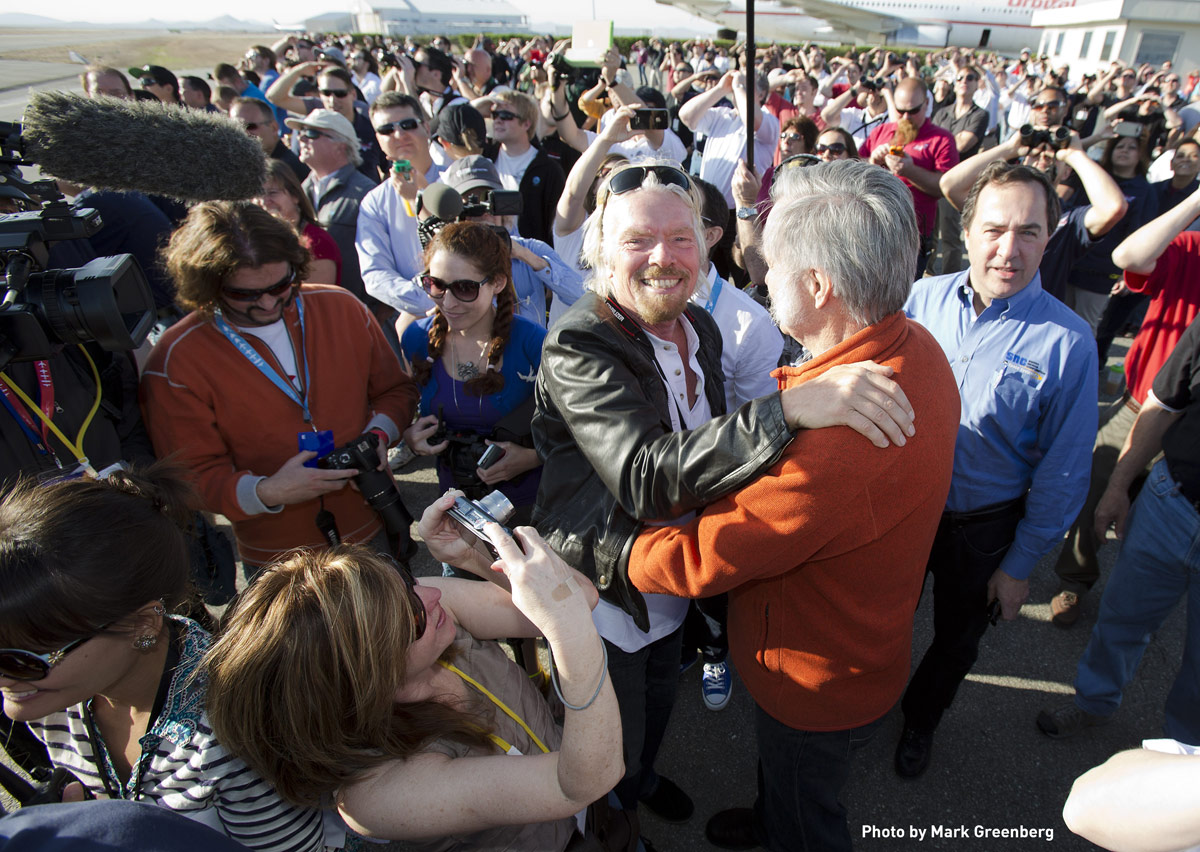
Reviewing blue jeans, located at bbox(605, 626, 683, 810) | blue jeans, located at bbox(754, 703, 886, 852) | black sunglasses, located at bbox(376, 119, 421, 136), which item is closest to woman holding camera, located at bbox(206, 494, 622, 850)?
blue jeans, located at bbox(605, 626, 683, 810)

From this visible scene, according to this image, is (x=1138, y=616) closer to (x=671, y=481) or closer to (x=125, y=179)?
(x=671, y=481)

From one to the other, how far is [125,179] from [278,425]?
0.99m

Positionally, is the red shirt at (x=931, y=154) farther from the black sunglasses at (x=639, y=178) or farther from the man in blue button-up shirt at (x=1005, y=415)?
the black sunglasses at (x=639, y=178)

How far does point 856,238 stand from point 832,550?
2.11 ft

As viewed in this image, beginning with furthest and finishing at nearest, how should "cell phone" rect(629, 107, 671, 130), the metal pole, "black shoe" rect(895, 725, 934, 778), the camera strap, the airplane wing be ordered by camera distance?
the airplane wing < "cell phone" rect(629, 107, 671, 130) < the metal pole < "black shoe" rect(895, 725, 934, 778) < the camera strap

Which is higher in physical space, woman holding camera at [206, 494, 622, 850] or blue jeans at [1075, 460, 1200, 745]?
woman holding camera at [206, 494, 622, 850]

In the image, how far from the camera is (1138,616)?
7.69 ft

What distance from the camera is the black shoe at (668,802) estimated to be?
2.37 metres

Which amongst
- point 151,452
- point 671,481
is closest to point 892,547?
point 671,481

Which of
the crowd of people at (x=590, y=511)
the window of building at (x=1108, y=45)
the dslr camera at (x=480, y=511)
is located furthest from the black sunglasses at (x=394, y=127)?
the window of building at (x=1108, y=45)

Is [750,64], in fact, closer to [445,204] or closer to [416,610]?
[445,204]

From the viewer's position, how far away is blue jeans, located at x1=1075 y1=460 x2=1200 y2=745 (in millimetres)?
2139

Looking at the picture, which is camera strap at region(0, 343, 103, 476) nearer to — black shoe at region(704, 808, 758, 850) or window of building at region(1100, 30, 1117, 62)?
black shoe at region(704, 808, 758, 850)

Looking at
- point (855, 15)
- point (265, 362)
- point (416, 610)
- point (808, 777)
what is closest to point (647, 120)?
point (265, 362)
